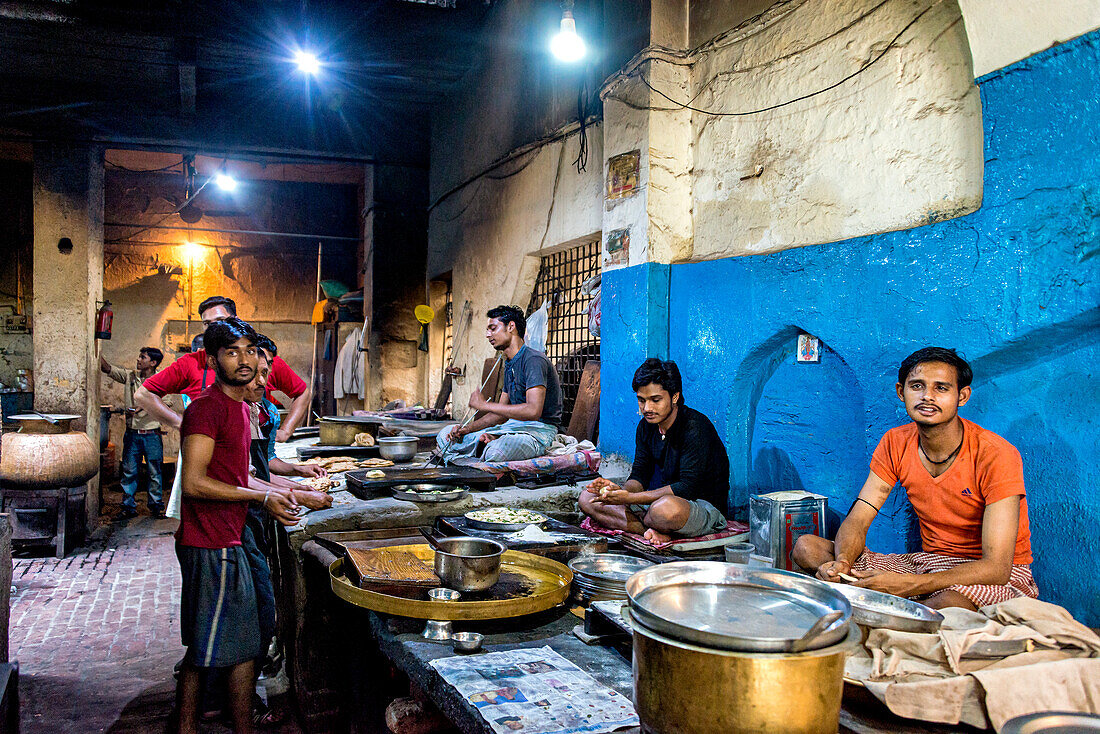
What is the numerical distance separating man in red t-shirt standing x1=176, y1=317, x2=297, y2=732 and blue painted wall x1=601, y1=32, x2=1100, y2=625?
9.83 feet

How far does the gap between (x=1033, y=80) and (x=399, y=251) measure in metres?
9.33

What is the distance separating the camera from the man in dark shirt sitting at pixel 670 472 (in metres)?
4.02

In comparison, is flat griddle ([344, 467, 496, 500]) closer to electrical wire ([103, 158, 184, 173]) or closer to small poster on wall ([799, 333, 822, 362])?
small poster on wall ([799, 333, 822, 362])

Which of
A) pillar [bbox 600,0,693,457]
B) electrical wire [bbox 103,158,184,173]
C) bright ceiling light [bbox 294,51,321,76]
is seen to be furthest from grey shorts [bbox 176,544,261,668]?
electrical wire [bbox 103,158,184,173]

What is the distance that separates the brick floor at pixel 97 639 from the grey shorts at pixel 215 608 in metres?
1.06

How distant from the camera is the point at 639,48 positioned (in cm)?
517

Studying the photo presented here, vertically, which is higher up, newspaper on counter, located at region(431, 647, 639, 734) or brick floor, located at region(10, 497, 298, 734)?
newspaper on counter, located at region(431, 647, 639, 734)

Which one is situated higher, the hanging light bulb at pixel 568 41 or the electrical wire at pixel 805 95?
the hanging light bulb at pixel 568 41

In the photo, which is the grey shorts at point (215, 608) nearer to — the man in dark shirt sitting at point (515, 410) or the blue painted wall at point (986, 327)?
the man in dark shirt sitting at point (515, 410)

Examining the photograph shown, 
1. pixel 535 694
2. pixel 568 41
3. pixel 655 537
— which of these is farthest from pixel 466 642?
pixel 568 41

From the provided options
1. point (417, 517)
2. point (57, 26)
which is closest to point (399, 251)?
point (57, 26)

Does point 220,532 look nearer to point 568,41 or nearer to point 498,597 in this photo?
point 498,597

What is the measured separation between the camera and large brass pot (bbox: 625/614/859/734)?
1188 mm

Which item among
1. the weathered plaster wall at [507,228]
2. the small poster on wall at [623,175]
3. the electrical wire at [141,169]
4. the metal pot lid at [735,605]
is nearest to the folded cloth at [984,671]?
the metal pot lid at [735,605]
